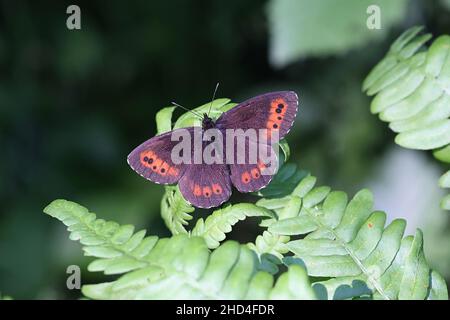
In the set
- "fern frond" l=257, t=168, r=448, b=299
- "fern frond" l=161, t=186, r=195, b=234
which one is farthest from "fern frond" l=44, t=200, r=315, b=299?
"fern frond" l=161, t=186, r=195, b=234

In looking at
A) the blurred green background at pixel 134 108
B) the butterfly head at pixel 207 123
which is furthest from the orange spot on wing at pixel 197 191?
the blurred green background at pixel 134 108

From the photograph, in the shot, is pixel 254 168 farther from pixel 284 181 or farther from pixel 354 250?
pixel 354 250

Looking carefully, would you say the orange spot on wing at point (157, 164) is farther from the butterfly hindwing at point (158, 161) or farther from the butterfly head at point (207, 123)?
the butterfly head at point (207, 123)

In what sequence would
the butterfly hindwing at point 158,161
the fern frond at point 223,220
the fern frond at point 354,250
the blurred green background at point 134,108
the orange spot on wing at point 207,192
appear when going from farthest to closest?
the blurred green background at point 134,108
the butterfly hindwing at point 158,161
the orange spot on wing at point 207,192
the fern frond at point 223,220
the fern frond at point 354,250

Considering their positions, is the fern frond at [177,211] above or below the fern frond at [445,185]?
below

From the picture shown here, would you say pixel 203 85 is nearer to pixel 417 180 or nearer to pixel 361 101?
pixel 361 101

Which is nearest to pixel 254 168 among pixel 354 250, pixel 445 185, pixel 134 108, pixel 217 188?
pixel 217 188

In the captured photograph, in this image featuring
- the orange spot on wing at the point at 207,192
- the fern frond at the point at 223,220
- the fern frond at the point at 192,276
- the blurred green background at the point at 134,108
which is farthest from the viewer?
the blurred green background at the point at 134,108

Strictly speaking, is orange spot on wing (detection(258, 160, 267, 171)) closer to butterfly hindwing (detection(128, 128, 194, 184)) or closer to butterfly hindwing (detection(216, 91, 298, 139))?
butterfly hindwing (detection(216, 91, 298, 139))
